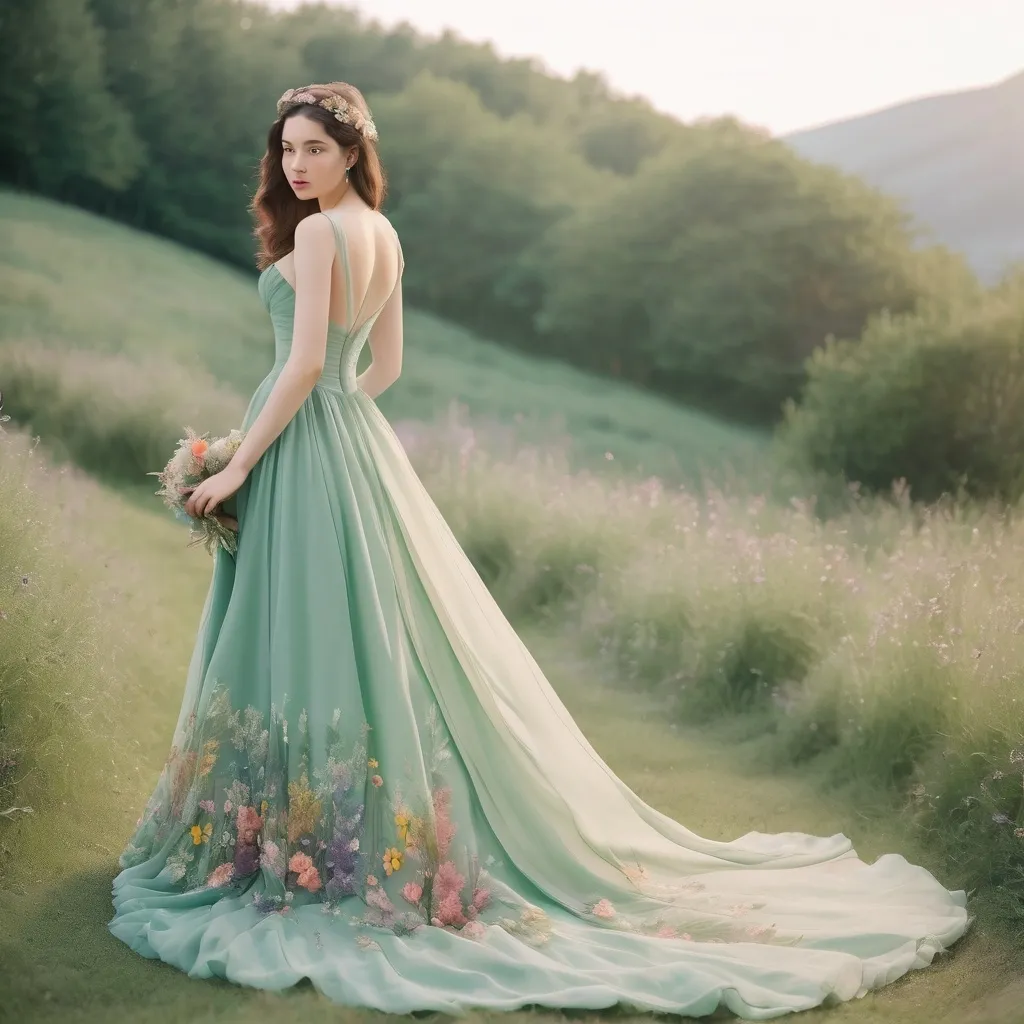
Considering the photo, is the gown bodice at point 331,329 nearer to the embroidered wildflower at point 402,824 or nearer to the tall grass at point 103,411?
the embroidered wildflower at point 402,824

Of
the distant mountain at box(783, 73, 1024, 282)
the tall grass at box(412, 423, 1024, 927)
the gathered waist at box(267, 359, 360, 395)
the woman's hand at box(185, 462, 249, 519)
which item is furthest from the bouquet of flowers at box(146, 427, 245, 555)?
the distant mountain at box(783, 73, 1024, 282)

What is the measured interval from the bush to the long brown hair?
237 inches

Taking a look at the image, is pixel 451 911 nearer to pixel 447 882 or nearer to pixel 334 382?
pixel 447 882

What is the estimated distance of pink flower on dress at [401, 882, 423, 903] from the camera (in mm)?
3135

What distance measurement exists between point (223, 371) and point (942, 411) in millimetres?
7396

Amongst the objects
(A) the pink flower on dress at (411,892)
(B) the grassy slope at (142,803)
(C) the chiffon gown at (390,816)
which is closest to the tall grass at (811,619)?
(B) the grassy slope at (142,803)

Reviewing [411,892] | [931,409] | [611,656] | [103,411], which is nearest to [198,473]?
[411,892]

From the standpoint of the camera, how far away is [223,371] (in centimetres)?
1254

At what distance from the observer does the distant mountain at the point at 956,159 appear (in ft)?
35.8

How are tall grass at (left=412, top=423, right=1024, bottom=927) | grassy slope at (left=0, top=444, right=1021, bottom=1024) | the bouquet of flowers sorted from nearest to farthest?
grassy slope at (left=0, top=444, right=1021, bottom=1024), the bouquet of flowers, tall grass at (left=412, top=423, right=1024, bottom=927)

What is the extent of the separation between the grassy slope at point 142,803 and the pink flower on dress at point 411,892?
0.38 metres

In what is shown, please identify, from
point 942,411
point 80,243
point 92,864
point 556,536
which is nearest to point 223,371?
point 80,243

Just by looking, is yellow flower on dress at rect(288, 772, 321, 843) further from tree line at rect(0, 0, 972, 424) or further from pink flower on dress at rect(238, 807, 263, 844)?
tree line at rect(0, 0, 972, 424)

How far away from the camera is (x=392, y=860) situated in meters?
3.17
